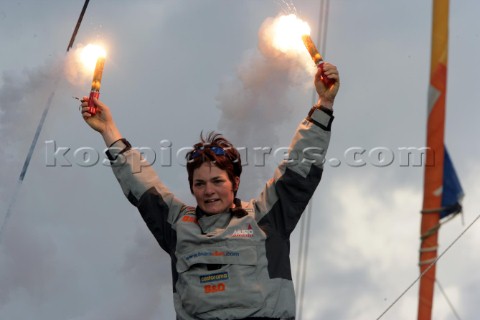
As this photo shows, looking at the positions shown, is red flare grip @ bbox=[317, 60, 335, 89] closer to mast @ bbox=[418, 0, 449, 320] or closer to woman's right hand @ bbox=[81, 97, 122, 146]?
mast @ bbox=[418, 0, 449, 320]

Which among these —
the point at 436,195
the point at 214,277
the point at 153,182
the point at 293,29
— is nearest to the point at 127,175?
the point at 153,182

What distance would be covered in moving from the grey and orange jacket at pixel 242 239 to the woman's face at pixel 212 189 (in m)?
0.10

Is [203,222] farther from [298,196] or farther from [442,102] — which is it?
[442,102]

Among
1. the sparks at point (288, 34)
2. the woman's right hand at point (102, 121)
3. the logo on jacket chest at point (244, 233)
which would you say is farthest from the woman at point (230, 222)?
the sparks at point (288, 34)

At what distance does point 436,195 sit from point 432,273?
0.61m

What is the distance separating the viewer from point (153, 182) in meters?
9.30

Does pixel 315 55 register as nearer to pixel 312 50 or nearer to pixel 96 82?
pixel 312 50

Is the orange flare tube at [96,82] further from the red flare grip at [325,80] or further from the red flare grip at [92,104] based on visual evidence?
the red flare grip at [325,80]

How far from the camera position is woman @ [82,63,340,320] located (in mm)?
8281

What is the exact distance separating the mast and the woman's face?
2308 mm

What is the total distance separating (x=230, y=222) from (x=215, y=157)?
67 cm

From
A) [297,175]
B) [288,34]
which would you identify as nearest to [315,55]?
[297,175]

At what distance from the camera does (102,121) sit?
9734 millimetres

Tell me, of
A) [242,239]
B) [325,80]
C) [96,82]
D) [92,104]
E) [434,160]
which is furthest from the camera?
[92,104]
